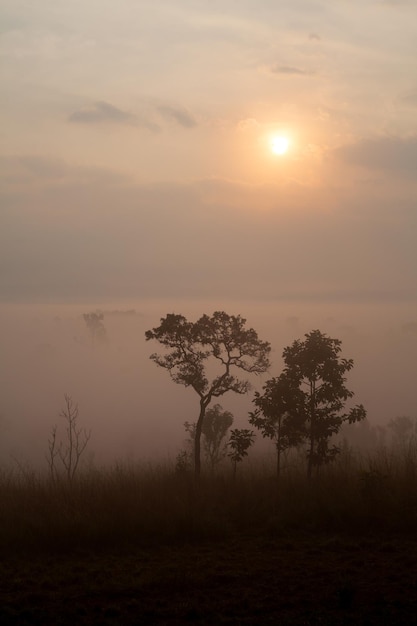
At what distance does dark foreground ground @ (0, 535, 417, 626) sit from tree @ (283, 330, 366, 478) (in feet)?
19.6

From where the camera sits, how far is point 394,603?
10031mm

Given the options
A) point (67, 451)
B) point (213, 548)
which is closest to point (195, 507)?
point (213, 548)

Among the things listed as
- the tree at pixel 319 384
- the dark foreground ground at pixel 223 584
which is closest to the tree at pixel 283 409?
the tree at pixel 319 384

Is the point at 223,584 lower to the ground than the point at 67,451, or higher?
lower

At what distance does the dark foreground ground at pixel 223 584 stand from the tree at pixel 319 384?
5976 millimetres

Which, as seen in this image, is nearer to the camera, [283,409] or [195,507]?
[195,507]

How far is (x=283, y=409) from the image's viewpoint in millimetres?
20938

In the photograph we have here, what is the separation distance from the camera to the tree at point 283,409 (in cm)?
2084

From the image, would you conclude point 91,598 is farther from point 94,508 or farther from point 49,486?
point 49,486

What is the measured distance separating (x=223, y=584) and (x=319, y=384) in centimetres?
1079

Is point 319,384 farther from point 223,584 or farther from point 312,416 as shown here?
point 223,584

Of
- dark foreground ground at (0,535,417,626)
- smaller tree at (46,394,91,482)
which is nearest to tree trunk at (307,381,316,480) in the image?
dark foreground ground at (0,535,417,626)

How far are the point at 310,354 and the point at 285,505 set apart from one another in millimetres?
5665

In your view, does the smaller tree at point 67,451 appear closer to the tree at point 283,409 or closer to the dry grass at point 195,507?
the dry grass at point 195,507
